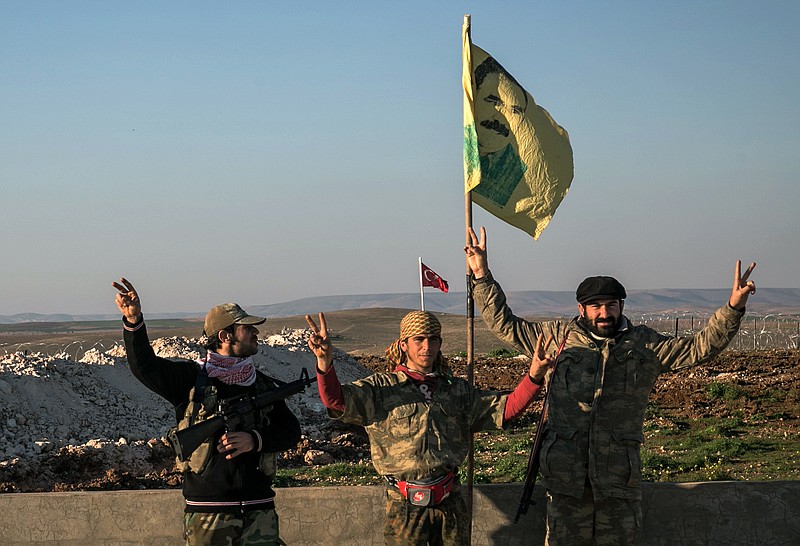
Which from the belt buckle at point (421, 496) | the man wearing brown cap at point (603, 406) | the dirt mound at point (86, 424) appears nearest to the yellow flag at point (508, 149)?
the man wearing brown cap at point (603, 406)

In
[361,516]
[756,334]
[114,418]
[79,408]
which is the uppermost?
[361,516]

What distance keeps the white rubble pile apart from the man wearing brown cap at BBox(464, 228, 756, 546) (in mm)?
10639

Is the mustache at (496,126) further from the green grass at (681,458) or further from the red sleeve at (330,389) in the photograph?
the green grass at (681,458)

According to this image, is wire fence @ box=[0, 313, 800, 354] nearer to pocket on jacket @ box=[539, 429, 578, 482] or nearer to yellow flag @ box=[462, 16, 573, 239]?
yellow flag @ box=[462, 16, 573, 239]

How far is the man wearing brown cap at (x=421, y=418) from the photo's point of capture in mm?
5562

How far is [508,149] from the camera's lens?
23.4 feet

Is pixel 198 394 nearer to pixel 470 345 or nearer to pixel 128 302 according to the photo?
pixel 128 302

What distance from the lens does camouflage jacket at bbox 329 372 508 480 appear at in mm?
5625

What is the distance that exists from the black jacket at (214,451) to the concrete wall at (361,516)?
67.6 inches

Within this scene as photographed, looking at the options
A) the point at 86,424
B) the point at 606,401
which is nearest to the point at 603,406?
the point at 606,401

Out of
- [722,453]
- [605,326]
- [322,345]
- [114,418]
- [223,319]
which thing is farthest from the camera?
[114,418]

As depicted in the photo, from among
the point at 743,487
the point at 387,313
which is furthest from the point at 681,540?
the point at 387,313

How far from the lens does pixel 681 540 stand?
710cm

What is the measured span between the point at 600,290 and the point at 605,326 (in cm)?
24
